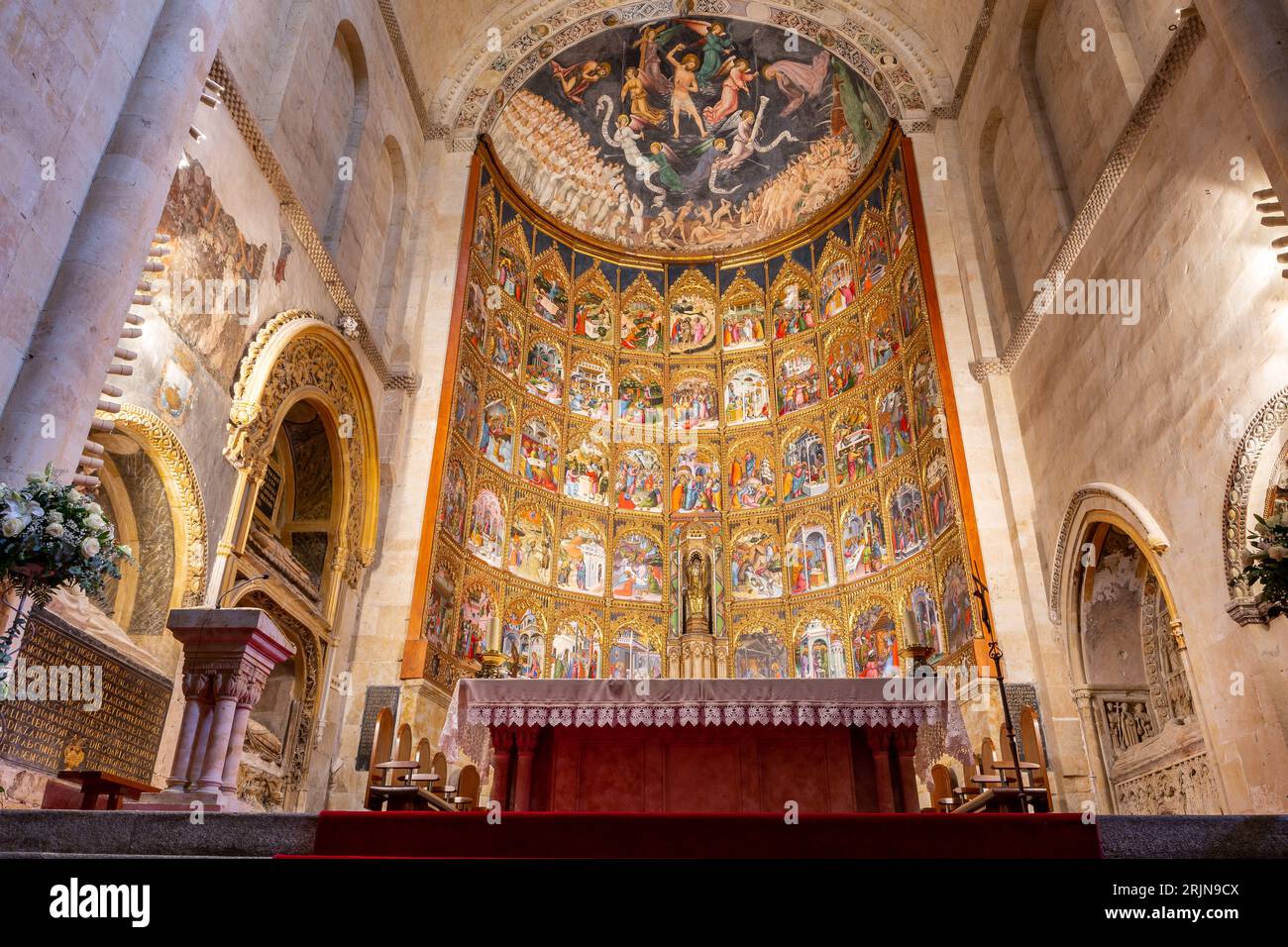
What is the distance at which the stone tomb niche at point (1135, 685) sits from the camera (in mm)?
9141

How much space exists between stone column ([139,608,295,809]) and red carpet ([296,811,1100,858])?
1440mm

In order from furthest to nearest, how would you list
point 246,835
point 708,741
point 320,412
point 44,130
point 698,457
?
point 698,457 < point 320,412 < point 708,741 < point 44,130 < point 246,835

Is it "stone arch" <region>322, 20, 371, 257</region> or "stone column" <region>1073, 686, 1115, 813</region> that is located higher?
"stone arch" <region>322, 20, 371, 257</region>

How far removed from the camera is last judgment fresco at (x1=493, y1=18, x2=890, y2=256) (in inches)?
735

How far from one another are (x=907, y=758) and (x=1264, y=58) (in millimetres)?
6517

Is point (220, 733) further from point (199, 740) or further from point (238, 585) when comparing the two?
point (238, 585)

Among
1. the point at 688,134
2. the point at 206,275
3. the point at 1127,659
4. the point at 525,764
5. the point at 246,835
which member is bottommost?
the point at 246,835

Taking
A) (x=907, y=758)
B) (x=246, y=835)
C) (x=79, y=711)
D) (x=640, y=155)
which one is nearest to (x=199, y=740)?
(x=246, y=835)

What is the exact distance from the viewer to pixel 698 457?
18109mm

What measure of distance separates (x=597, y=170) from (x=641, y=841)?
18.1 metres

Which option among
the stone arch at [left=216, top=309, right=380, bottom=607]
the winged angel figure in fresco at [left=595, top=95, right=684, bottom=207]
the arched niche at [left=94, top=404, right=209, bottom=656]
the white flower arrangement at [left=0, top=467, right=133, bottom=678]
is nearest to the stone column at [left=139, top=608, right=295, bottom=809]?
the white flower arrangement at [left=0, top=467, right=133, bottom=678]

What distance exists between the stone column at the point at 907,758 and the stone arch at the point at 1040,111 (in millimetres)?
7790

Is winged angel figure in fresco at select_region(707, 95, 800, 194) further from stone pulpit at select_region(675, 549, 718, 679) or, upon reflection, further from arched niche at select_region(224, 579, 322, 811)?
arched niche at select_region(224, 579, 322, 811)

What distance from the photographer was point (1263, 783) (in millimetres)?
7367
